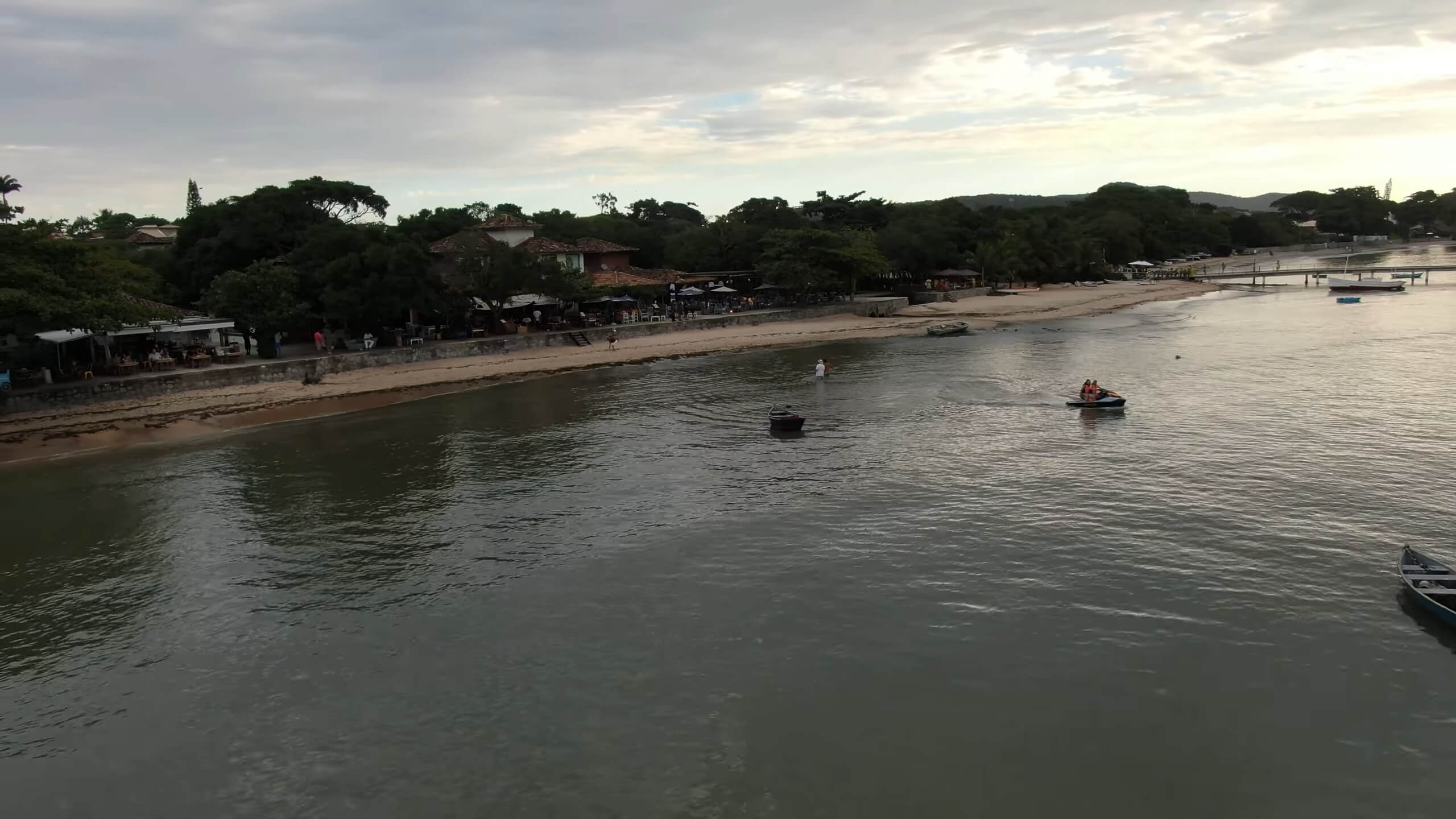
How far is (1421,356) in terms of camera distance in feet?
140

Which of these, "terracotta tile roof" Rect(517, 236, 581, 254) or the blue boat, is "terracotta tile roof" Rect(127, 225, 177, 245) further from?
the blue boat

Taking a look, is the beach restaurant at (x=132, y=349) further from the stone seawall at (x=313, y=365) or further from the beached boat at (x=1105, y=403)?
the beached boat at (x=1105, y=403)

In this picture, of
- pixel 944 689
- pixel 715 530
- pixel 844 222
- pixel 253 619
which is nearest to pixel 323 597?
pixel 253 619

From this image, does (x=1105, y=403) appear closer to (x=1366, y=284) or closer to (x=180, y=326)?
(x=180, y=326)

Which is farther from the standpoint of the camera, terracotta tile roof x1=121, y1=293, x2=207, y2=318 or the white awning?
terracotta tile roof x1=121, y1=293, x2=207, y2=318

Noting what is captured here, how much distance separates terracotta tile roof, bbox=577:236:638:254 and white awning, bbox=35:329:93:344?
118 feet

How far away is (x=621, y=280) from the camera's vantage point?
2452 inches

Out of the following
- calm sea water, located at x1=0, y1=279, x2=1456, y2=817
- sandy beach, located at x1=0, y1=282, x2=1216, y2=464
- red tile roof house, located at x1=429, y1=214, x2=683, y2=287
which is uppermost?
red tile roof house, located at x1=429, y1=214, x2=683, y2=287

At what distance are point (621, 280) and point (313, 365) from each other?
83.3 feet

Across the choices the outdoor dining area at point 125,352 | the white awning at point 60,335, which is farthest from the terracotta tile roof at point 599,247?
the white awning at point 60,335

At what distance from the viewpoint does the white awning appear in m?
33.4

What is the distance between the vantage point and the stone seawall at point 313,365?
110 feet

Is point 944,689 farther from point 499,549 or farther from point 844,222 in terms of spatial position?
point 844,222

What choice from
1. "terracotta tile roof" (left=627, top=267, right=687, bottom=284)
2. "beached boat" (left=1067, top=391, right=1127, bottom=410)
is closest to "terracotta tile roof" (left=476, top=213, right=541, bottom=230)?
"terracotta tile roof" (left=627, top=267, right=687, bottom=284)
